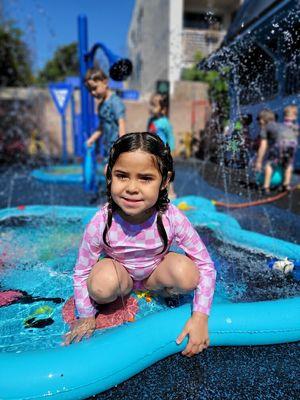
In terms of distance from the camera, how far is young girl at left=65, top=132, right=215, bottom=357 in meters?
1.56

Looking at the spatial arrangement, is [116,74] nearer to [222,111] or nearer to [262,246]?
[222,111]

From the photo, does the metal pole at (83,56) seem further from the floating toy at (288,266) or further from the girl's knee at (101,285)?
the girl's knee at (101,285)

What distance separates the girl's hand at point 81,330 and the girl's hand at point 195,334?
0.41m

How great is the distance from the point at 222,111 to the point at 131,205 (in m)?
4.43

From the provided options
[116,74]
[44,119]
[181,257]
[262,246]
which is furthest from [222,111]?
[44,119]

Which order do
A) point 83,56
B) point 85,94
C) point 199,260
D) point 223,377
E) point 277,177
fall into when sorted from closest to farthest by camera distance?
1. point 223,377
2. point 199,260
3. point 83,56
4. point 85,94
5. point 277,177

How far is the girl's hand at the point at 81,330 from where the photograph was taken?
166cm

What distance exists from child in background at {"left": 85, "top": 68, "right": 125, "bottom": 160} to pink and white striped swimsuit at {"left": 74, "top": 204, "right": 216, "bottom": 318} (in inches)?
91.9

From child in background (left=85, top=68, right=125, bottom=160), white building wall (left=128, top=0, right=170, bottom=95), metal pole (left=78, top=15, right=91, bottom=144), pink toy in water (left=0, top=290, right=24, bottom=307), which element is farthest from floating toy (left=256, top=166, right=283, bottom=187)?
white building wall (left=128, top=0, right=170, bottom=95)

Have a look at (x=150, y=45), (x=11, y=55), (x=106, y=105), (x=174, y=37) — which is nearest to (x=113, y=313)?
(x=106, y=105)

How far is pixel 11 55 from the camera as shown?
2011 cm

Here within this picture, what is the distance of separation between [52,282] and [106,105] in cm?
248

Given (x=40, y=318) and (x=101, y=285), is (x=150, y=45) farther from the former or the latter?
(x=101, y=285)

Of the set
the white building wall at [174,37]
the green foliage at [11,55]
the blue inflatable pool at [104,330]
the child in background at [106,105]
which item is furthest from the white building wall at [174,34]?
the blue inflatable pool at [104,330]
